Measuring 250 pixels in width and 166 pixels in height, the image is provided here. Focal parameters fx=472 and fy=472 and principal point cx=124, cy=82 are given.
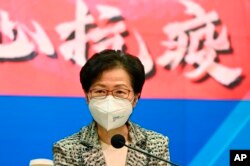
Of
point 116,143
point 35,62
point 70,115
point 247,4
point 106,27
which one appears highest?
point 247,4

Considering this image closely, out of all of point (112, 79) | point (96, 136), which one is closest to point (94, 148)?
point (96, 136)

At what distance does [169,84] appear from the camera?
2.23 m

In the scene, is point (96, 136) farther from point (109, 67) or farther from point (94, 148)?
point (109, 67)

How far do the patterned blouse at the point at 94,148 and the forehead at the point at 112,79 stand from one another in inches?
5.2

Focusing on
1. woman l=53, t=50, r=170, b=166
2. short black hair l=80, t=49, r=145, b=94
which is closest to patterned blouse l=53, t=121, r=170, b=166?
woman l=53, t=50, r=170, b=166

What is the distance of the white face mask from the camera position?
1246 mm

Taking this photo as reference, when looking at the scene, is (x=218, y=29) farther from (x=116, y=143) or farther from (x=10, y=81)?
(x=116, y=143)

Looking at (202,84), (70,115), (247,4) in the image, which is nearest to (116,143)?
(70,115)

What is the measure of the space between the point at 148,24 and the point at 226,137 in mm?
657

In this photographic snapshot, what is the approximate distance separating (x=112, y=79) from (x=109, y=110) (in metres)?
0.08

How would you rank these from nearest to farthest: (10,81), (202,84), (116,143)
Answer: (116,143)
(10,81)
(202,84)

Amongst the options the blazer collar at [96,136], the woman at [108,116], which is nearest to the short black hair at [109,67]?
the woman at [108,116]

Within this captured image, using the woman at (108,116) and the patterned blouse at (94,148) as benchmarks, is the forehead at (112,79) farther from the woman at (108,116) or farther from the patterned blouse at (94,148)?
the patterned blouse at (94,148)

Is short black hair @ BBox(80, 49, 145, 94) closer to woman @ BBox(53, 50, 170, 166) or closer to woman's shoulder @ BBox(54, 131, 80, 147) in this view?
woman @ BBox(53, 50, 170, 166)
